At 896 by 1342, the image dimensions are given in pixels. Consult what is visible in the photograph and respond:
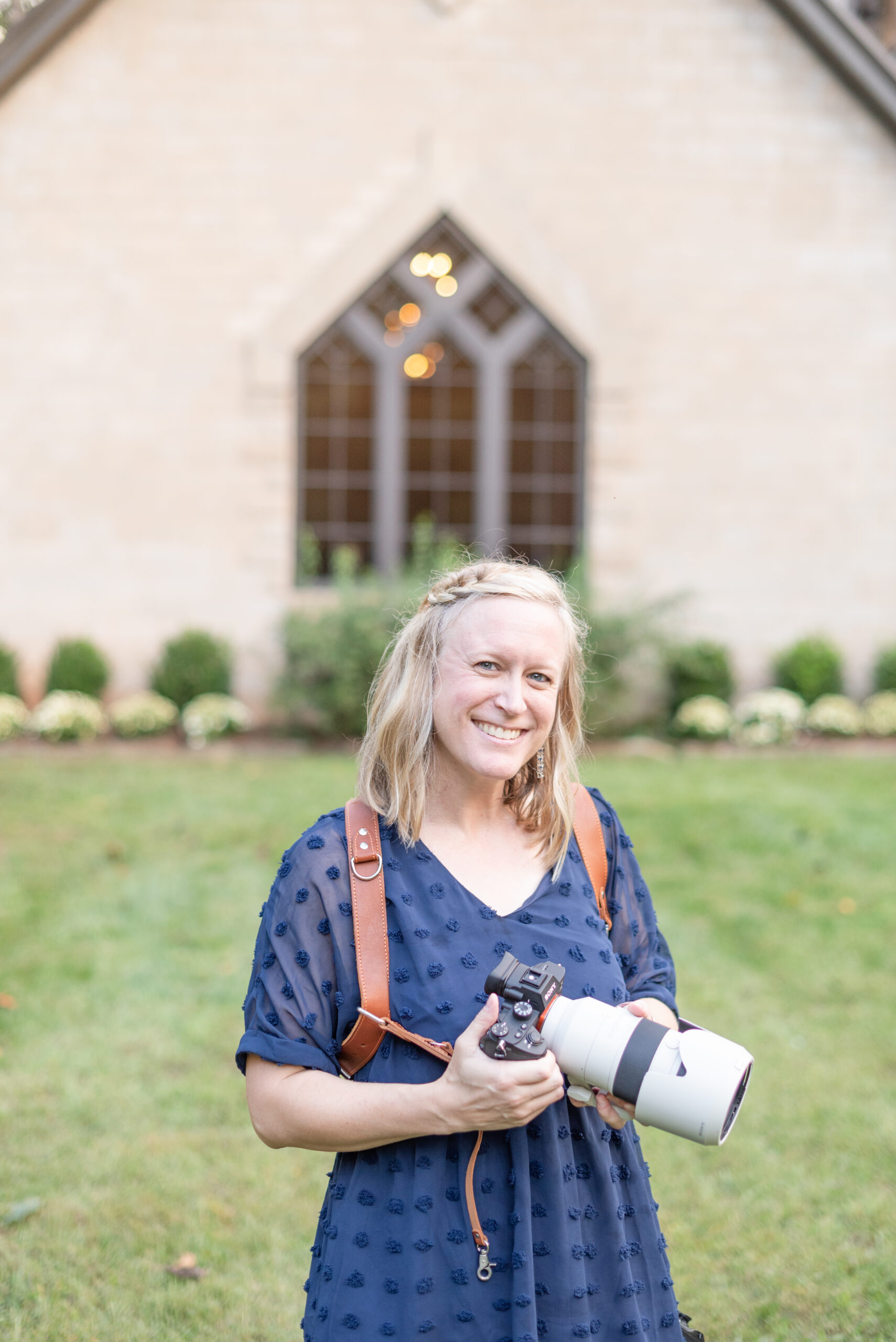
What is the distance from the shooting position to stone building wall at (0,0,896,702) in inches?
394

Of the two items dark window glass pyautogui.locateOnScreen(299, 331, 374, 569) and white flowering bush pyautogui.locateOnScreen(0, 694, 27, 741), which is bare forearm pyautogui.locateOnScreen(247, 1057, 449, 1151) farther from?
dark window glass pyautogui.locateOnScreen(299, 331, 374, 569)

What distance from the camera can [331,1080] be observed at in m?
1.76

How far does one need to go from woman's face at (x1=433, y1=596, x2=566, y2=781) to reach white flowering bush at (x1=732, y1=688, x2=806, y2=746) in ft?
27.5

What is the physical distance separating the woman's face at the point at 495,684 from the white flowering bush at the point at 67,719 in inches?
326

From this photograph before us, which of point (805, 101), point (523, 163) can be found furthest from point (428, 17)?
point (805, 101)

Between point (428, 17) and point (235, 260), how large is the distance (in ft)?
8.92

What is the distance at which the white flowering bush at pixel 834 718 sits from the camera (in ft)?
33.1

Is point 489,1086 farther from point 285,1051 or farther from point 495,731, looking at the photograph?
point 495,731

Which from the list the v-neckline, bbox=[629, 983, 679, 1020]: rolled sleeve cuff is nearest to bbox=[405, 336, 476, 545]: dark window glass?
bbox=[629, 983, 679, 1020]: rolled sleeve cuff

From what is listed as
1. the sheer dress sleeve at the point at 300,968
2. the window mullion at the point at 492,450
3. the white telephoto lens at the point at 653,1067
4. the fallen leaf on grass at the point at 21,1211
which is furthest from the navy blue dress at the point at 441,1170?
the window mullion at the point at 492,450

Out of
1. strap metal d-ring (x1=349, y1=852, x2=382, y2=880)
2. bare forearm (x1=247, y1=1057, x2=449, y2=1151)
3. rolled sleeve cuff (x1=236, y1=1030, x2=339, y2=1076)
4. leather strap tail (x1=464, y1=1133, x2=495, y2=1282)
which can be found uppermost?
strap metal d-ring (x1=349, y1=852, x2=382, y2=880)

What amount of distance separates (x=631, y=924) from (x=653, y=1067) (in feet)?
1.61

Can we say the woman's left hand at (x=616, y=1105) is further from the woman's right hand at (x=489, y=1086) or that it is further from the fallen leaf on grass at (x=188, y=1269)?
the fallen leaf on grass at (x=188, y=1269)

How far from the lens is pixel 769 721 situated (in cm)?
1008
